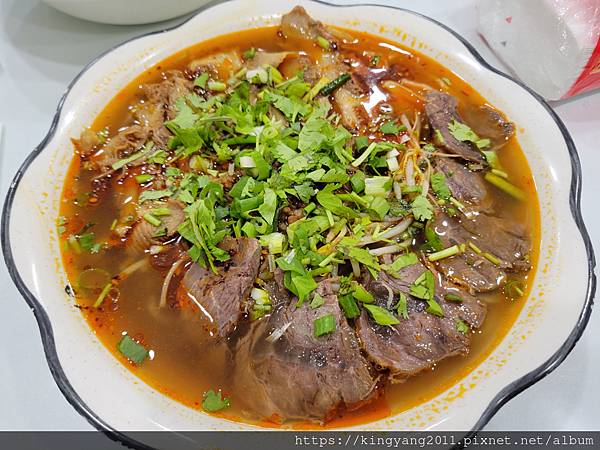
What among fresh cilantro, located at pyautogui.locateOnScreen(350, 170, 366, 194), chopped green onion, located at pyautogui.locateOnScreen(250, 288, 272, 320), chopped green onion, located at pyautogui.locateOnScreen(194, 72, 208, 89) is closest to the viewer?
chopped green onion, located at pyautogui.locateOnScreen(250, 288, 272, 320)

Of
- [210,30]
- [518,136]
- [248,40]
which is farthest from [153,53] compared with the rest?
[518,136]

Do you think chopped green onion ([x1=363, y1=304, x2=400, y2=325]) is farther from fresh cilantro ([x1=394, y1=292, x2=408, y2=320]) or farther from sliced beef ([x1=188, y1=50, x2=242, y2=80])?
sliced beef ([x1=188, y1=50, x2=242, y2=80])

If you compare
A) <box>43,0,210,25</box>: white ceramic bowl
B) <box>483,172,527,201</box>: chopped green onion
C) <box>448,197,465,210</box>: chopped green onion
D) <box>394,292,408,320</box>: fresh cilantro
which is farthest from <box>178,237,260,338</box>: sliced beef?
<box>43,0,210,25</box>: white ceramic bowl

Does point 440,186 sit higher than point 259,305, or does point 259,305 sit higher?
point 440,186

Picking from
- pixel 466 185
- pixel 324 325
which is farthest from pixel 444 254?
pixel 324 325

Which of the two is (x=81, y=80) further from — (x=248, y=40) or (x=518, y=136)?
(x=518, y=136)

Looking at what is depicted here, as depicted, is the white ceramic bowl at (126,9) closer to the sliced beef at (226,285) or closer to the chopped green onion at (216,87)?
the chopped green onion at (216,87)

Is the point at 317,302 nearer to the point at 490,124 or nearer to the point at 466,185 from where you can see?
the point at 466,185
